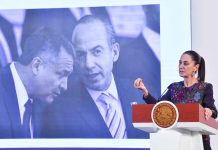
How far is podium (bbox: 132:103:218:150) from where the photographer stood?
6.10 ft

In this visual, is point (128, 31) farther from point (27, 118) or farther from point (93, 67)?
point (27, 118)

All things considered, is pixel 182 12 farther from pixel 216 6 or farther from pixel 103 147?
pixel 103 147

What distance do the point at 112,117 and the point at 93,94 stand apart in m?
0.20

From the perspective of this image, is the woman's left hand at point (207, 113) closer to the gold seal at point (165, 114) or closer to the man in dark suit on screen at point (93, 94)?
the gold seal at point (165, 114)

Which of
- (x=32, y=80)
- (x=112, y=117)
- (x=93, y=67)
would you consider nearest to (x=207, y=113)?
(x=112, y=117)

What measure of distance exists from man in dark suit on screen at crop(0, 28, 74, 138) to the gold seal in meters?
1.47

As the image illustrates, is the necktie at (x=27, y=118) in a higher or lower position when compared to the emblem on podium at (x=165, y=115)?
lower

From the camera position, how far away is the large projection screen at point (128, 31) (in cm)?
316

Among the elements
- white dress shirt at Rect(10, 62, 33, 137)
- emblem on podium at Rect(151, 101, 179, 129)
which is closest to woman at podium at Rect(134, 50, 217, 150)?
emblem on podium at Rect(151, 101, 179, 129)

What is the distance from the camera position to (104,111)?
128 inches

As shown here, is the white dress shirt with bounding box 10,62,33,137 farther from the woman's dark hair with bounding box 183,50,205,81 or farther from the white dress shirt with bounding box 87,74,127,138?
the woman's dark hair with bounding box 183,50,205,81

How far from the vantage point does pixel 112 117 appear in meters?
3.23

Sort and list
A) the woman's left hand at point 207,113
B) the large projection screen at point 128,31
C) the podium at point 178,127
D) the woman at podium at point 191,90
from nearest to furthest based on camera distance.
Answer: the podium at point 178,127 < the woman's left hand at point 207,113 < the woman at podium at point 191,90 < the large projection screen at point 128,31

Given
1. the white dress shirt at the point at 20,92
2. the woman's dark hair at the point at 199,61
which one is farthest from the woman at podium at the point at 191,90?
the white dress shirt at the point at 20,92
